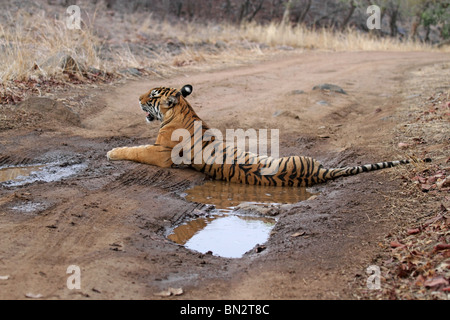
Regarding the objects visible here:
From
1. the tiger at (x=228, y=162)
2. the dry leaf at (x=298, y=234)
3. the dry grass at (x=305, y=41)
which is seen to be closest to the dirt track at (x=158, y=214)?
the dry leaf at (x=298, y=234)

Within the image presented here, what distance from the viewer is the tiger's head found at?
309 inches

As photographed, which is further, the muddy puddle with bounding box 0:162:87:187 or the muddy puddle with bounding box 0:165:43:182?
the muddy puddle with bounding box 0:165:43:182

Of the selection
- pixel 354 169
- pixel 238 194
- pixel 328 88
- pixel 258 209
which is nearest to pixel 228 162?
pixel 238 194

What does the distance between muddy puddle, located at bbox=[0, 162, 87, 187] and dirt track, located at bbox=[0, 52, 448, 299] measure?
113 millimetres

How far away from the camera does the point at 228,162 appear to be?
7.56m

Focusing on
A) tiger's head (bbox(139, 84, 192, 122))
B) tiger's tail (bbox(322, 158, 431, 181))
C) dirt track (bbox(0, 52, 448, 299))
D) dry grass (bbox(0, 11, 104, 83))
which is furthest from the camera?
dry grass (bbox(0, 11, 104, 83))

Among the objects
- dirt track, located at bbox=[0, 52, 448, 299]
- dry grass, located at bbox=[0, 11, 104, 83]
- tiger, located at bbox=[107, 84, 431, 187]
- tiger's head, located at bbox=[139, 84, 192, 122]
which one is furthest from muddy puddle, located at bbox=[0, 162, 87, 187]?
dry grass, located at bbox=[0, 11, 104, 83]

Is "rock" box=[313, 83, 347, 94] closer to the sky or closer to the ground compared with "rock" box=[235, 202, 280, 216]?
closer to the sky

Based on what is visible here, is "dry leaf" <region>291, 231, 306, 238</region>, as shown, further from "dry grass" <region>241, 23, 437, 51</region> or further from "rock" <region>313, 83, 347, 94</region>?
"dry grass" <region>241, 23, 437, 51</region>

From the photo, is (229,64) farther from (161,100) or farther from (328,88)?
(161,100)

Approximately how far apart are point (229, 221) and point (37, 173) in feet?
8.65
